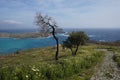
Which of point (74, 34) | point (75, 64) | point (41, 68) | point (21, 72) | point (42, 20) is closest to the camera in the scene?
point (21, 72)

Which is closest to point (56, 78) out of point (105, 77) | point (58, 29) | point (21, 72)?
point (21, 72)

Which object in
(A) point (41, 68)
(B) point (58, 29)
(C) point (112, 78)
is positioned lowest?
(C) point (112, 78)

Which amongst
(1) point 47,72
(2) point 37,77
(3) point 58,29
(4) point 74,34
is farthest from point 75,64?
(4) point 74,34

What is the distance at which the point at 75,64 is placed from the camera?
25281mm

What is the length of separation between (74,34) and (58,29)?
6836 millimetres

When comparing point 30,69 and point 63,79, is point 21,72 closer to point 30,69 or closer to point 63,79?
point 30,69

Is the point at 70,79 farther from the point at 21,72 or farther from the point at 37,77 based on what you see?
the point at 21,72

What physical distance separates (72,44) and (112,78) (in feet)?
86.3

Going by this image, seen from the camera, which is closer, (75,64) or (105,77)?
(105,77)

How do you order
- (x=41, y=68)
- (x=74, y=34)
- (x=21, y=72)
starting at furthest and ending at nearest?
(x=74, y=34)
(x=41, y=68)
(x=21, y=72)

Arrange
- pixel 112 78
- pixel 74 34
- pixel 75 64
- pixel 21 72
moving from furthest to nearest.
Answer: pixel 74 34 → pixel 75 64 → pixel 112 78 → pixel 21 72

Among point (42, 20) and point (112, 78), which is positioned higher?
point (42, 20)

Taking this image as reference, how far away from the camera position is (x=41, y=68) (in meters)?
19.7

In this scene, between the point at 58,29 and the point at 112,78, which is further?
the point at 58,29
